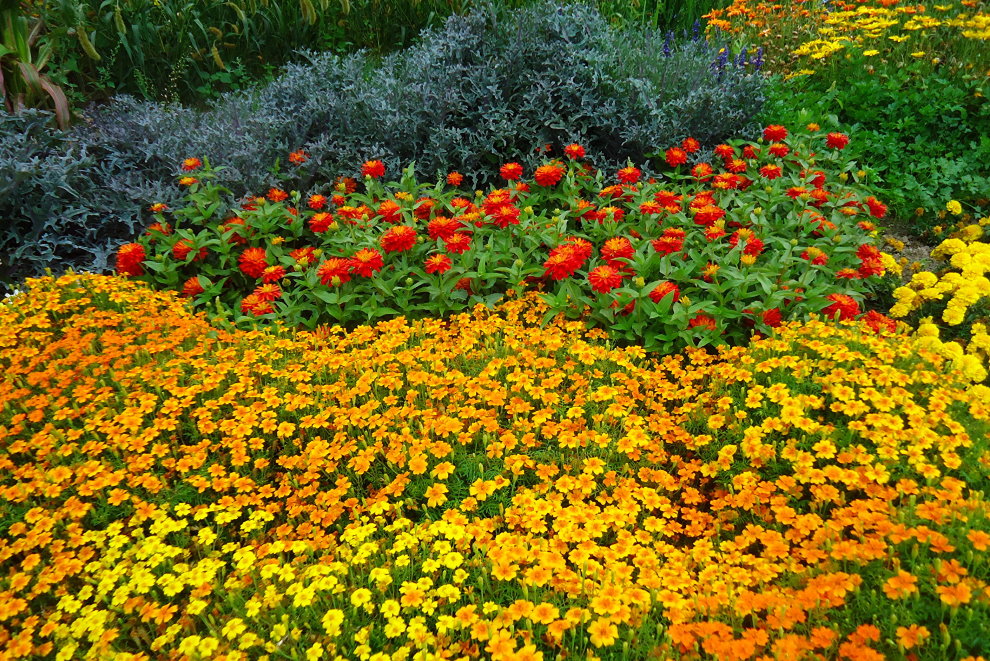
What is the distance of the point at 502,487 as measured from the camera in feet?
8.23

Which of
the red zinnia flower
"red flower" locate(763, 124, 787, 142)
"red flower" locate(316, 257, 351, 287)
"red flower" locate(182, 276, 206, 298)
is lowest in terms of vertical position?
"red flower" locate(182, 276, 206, 298)

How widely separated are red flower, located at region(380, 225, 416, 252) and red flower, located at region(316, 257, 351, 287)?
225 millimetres

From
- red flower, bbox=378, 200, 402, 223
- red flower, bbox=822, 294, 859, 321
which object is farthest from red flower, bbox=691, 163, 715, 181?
red flower, bbox=378, 200, 402, 223

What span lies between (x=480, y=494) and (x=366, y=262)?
160 centimetres

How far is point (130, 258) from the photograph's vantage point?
155 inches

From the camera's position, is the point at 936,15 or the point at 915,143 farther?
the point at 936,15

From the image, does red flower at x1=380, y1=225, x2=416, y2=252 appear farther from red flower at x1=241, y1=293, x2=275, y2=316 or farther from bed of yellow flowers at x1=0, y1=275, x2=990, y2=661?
red flower at x1=241, y1=293, x2=275, y2=316

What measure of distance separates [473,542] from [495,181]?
11.3 feet

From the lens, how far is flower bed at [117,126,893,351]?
3.43 metres

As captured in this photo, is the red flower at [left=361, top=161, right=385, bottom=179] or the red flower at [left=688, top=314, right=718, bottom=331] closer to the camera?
the red flower at [left=688, top=314, right=718, bottom=331]

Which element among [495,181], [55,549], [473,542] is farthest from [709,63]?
[55,549]

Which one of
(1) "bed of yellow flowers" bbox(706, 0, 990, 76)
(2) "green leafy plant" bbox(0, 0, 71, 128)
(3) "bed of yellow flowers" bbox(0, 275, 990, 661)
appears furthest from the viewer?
(1) "bed of yellow flowers" bbox(706, 0, 990, 76)

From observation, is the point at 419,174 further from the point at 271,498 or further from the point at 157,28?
the point at 157,28

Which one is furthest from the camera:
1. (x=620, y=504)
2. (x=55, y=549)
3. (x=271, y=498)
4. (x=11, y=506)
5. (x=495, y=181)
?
(x=495, y=181)
